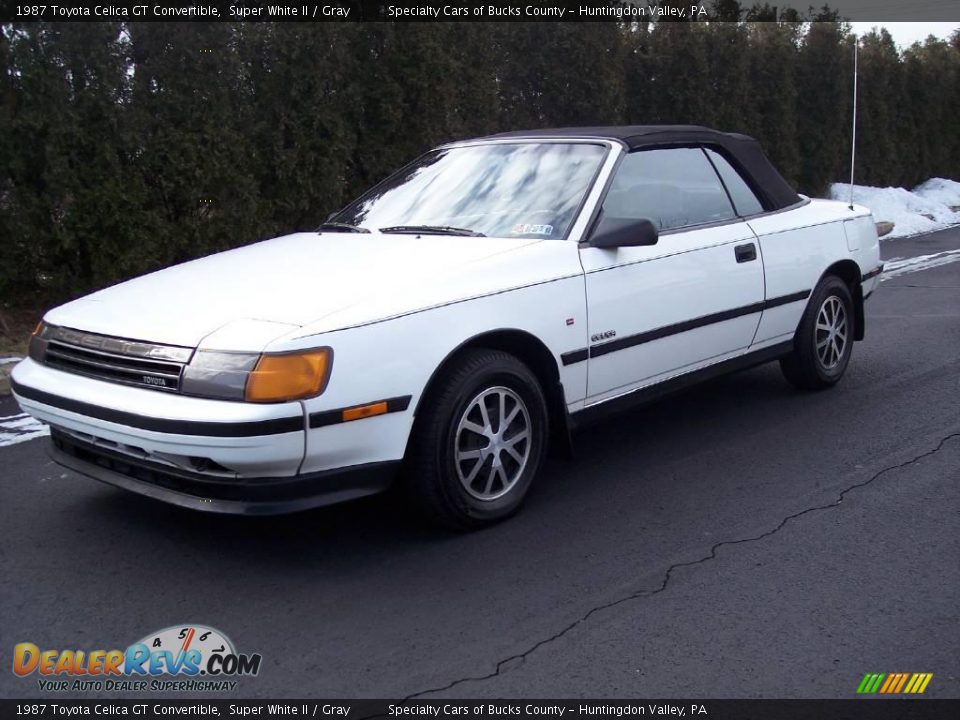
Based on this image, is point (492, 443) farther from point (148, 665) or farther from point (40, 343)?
point (40, 343)

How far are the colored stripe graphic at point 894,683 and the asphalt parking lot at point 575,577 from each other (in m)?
0.03

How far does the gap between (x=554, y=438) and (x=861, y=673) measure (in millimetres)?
1817

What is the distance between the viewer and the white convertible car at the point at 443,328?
143 inches

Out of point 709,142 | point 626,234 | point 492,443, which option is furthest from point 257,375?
point 709,142

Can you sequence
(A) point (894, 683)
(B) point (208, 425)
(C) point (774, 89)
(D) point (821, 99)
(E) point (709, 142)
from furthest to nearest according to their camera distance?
(D) point (821, 99) < (C) point (774, 89) < (E) point (709, 142) < (B) point (208, 425) < (A) point (894, 683)

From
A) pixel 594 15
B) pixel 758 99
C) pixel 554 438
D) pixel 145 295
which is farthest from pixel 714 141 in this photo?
pixel 758 99

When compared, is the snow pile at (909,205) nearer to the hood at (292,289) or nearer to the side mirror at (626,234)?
the side mirror at (626,234)

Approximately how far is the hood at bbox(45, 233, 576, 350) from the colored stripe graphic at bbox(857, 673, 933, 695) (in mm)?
2003

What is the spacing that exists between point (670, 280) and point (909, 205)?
1622 cm

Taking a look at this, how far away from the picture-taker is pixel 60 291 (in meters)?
8.85

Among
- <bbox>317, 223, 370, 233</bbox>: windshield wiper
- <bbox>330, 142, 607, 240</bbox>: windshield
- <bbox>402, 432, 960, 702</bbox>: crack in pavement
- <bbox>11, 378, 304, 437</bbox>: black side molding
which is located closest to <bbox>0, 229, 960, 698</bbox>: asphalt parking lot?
<bbox>402, 432, 960, 702</bbox>: crack in pavement

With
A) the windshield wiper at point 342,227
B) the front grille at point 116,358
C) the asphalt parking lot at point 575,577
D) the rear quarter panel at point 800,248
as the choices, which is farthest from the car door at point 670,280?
the front grille at point 116,358

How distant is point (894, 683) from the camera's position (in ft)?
10.3
